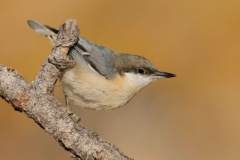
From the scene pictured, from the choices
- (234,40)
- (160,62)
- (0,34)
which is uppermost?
(234,40)

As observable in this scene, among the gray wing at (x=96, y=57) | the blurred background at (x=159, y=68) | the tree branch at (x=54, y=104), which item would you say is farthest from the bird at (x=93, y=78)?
the blurred background at (x=159, y=68)

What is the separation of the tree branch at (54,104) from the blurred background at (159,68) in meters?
3.27

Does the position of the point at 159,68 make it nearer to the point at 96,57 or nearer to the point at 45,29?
the point at 96,57

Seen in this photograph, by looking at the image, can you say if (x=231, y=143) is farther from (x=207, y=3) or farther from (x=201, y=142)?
(x=207, y=3)

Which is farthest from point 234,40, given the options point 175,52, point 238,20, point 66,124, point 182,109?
point 66,124

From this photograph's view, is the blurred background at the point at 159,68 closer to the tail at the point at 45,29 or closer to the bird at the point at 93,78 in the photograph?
the bird at the point at 93,78

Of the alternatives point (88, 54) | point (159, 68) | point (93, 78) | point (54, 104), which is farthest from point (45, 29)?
point (159, 68)

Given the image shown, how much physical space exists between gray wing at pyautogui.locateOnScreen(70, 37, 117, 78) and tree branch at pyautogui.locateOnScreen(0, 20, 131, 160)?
0.83m

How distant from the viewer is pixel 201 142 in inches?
281

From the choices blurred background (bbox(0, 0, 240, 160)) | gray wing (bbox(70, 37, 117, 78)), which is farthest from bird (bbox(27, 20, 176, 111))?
blurred background (bbox(0, 0, 240, 160))

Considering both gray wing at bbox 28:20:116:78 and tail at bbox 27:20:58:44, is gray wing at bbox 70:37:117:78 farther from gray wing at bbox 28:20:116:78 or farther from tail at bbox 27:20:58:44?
tail at bbox 27:20:58:44

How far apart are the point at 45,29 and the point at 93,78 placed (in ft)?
1.68

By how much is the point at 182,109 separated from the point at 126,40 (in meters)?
1.41

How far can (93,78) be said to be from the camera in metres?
4.29
